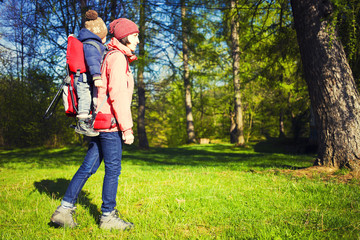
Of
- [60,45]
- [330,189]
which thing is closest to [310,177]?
[330,189]

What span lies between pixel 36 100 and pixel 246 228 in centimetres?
1543

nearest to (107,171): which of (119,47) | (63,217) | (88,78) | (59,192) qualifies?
(63,217)

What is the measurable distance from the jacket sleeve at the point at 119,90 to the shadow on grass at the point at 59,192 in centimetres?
113

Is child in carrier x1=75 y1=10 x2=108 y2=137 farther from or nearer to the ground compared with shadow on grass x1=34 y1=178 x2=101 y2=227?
farther from the ground

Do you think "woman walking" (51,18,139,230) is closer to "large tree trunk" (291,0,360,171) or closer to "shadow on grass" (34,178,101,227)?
"shadow on grass" (34,178,101,227)

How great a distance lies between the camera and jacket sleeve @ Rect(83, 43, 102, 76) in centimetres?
226

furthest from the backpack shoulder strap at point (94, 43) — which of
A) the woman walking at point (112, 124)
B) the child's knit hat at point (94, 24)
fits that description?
the child's knit hat at point (94, 24)

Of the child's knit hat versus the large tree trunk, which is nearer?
Result: the child's knit hat

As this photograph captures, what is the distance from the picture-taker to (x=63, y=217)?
93.3 inches

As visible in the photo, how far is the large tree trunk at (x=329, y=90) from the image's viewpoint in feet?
13.8

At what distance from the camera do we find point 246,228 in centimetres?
223

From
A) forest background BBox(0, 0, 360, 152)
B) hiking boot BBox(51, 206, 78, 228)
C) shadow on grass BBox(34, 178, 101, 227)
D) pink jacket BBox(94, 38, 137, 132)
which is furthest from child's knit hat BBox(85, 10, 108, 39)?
forest background BBox(0, 0, 360, 152)

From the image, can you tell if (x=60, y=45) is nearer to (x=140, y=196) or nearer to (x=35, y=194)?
(x=35, y=194)

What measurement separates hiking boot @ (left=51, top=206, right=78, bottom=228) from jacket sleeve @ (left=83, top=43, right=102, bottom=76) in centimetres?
131
